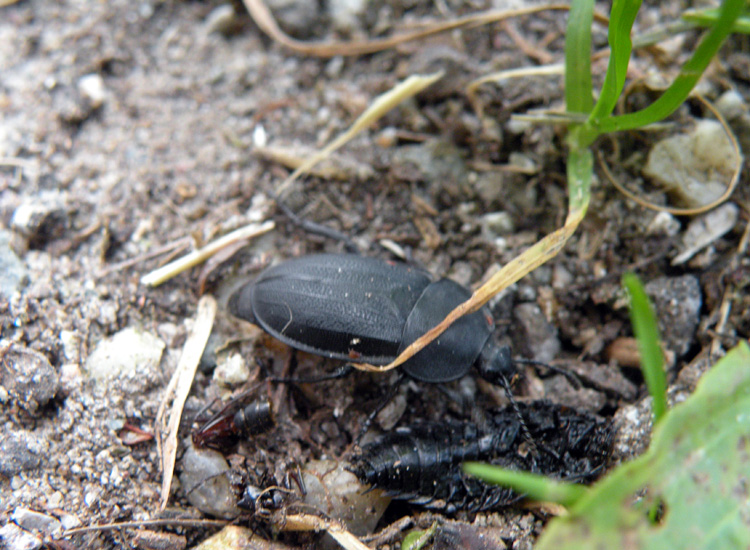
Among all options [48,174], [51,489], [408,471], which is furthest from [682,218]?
[48,174]

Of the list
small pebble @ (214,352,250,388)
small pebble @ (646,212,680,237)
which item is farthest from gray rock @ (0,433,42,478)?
small pebble @ (646,212,680,237)

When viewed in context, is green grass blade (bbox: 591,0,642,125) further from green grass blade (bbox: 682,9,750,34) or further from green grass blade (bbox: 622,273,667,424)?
green grass blade (bbox: 622,273,667,424)

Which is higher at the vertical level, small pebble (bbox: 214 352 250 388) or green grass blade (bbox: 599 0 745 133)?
green grass blade (bbox: 599 0 745 133)

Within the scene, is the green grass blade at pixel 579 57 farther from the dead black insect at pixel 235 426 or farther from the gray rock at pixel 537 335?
the dead black insect at pixel 235 426

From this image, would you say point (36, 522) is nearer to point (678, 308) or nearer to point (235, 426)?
point (235, 426)

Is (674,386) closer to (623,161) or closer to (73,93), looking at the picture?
(623,161)

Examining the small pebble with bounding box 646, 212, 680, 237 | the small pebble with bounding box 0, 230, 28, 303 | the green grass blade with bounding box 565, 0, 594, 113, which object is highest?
the green grass blade with bounding box 565, 0, 594, 113

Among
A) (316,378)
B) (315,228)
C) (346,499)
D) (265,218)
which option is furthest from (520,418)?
(265,218)

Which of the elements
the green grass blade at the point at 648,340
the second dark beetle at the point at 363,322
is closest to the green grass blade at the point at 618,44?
the green grass blade at the point at 648,340
